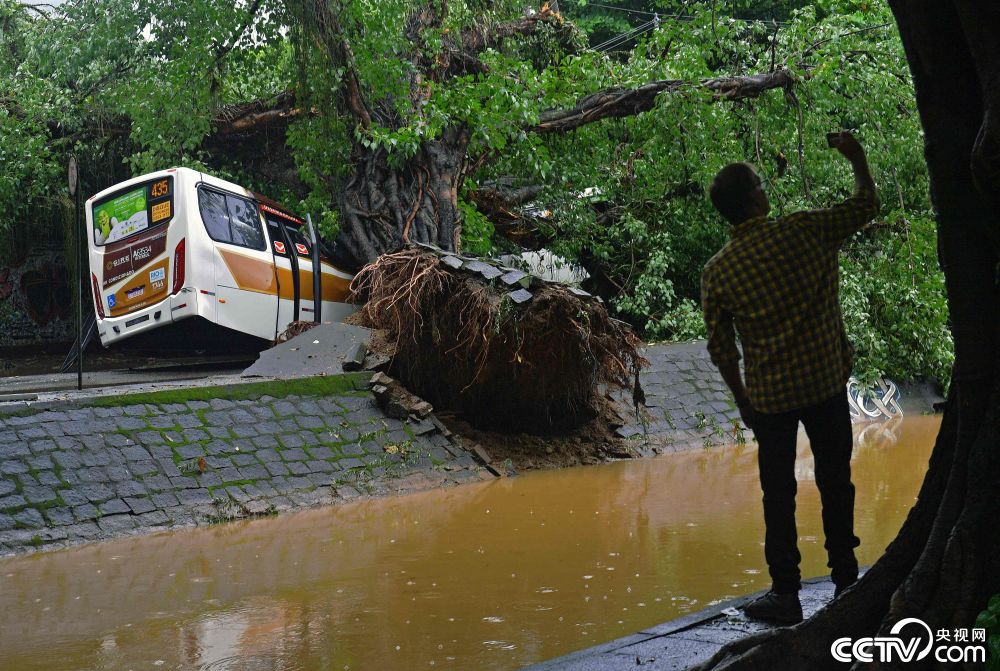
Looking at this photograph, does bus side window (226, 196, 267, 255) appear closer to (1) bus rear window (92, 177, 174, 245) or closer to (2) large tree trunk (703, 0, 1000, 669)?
(1) bus rear window (92, 177, 174, 245)

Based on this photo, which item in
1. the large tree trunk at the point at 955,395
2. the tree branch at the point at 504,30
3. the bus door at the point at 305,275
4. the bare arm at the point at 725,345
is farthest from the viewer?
the tree branch at the point at 504,30

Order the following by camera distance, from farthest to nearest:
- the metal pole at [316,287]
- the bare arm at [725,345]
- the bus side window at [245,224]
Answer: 1. the metal pole at [316,287]
2. the bus side window at [245,224]
3. the bare arm at [725,345]

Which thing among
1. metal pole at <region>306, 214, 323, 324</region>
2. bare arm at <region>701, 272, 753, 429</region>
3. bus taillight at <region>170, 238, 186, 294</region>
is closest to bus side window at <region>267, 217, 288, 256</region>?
metal pole at <region>306, 214, 323, 324</region>

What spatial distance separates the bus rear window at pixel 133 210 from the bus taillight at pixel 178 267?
0.47 metres

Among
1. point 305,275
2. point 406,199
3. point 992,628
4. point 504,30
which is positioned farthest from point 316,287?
point 992,628

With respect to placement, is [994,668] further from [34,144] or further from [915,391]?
[34,144]

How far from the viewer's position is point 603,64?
18219 mm

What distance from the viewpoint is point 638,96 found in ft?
54.2

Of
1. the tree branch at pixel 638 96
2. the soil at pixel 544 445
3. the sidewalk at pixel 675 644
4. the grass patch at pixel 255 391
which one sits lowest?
the soil at pixel 544 445

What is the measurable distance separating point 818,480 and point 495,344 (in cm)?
699

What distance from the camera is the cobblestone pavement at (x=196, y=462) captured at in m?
8.38

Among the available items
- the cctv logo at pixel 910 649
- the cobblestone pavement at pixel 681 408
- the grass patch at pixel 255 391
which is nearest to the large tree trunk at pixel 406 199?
the cobblestone pavement at pixel 681 408

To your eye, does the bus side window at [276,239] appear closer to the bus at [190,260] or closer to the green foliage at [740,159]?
the bus at [190,260]

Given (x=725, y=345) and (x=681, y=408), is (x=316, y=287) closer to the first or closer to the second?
(x=681, y=408)
